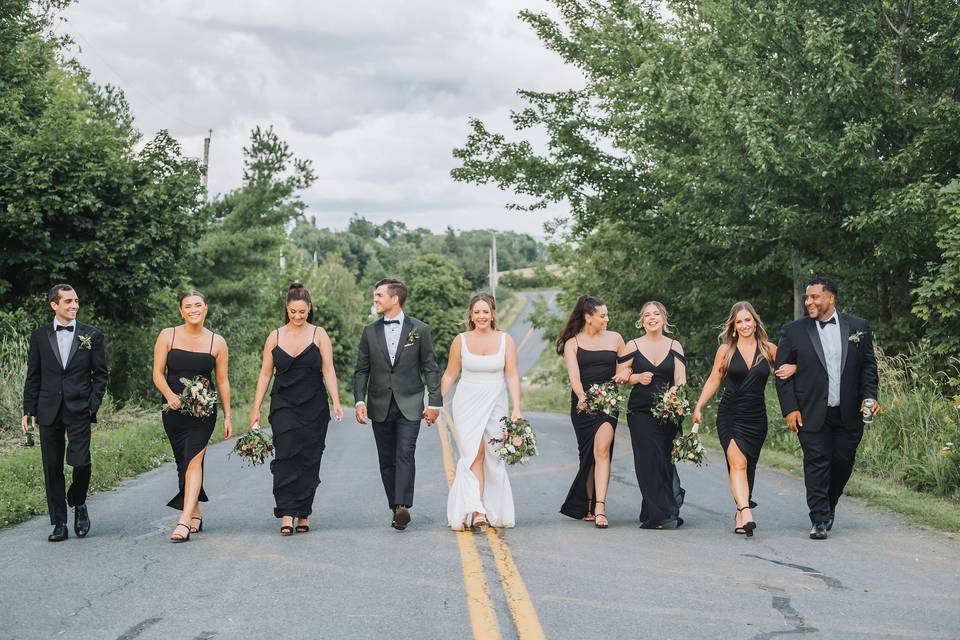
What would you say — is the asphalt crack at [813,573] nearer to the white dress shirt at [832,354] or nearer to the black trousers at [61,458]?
the white dress shirt at [832,354]

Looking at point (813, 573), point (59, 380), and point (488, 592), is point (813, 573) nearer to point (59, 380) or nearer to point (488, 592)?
point (488, 592)

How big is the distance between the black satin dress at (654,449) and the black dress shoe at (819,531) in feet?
3.80

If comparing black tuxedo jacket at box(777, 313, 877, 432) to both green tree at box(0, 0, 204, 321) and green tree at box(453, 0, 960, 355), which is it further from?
green tree at box(0, 0, 204, 321)

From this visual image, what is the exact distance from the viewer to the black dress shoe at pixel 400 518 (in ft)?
31.6

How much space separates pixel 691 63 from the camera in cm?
2044

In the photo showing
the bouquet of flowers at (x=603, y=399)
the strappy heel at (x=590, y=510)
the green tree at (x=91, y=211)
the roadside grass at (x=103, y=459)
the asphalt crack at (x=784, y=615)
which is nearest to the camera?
the asphalt crack at (x=784, y=615)

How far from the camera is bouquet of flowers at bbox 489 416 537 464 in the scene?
9.84 metres

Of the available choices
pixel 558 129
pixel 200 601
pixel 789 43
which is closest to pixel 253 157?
pixel 558 129

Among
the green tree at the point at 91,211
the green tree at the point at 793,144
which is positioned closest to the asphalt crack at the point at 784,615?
the green tree at the point at 793,144

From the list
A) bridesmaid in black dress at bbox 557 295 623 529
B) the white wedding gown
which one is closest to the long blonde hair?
bridesmaid in black dress at bbox 557 295 623 529

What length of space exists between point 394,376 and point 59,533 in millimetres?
3091

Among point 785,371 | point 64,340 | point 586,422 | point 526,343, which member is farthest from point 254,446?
point 526,343

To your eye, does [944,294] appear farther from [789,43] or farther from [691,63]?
[691,63]

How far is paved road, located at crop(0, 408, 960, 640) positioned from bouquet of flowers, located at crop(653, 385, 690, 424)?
1.02m
